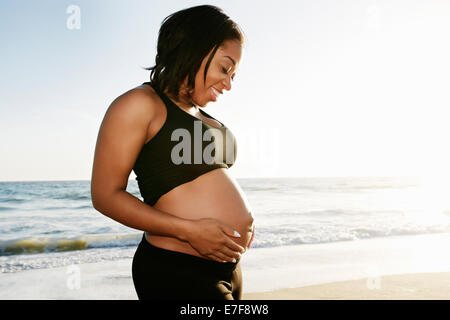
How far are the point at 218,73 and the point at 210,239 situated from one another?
640 mm

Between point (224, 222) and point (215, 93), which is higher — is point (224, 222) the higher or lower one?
the lower one

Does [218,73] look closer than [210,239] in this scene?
No

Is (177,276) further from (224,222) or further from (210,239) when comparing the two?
(224,222)

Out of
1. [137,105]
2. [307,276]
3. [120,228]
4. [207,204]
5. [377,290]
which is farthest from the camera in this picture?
[120,228]

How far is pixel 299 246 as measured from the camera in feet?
23.6

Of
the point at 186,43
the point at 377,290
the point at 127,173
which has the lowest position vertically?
the point at 377,290

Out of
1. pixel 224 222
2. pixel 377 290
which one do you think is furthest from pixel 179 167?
pixel 377 290

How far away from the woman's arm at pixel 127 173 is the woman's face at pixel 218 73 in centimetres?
28

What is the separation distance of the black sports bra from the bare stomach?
0.03 meters

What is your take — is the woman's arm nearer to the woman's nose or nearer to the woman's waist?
the woman's waist

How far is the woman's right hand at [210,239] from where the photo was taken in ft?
4.06

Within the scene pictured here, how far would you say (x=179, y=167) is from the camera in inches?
50.4

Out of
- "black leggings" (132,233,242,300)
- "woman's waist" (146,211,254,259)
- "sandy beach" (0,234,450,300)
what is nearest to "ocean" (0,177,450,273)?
"sandy beach" (0,234,450,300)
